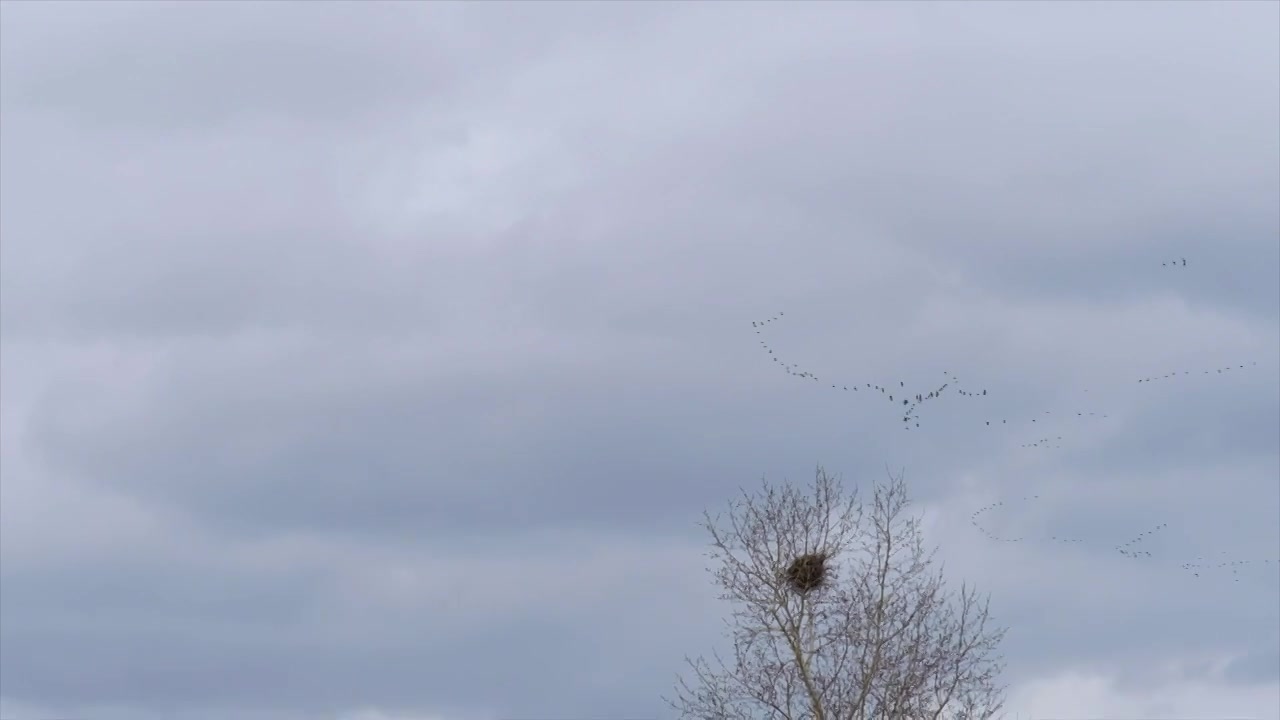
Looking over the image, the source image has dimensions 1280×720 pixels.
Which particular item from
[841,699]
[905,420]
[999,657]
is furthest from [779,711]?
[905,420]

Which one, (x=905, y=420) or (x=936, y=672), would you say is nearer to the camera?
(x=905, y=420)

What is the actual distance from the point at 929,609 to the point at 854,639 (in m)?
1.71

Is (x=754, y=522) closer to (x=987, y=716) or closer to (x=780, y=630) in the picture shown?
(x=780, y=630)

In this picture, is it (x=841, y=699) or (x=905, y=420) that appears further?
(x=841, y=699)

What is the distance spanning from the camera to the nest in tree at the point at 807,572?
5650 centimetres

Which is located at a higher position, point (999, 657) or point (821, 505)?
point (821, 505)

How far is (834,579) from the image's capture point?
56750mm

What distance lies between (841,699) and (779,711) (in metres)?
1.30

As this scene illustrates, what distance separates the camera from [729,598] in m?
56.8

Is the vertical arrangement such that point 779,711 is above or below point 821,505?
below

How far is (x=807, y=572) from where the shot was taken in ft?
185

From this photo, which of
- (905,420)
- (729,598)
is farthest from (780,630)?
(905,420)

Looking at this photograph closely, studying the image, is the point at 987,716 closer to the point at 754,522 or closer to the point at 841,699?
the point at 841,699

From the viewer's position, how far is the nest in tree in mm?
56500
